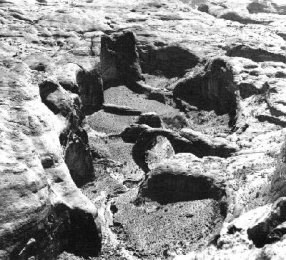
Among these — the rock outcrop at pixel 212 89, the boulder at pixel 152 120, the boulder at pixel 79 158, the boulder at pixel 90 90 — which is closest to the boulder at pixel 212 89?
the rock outcrop at pixel 212 89

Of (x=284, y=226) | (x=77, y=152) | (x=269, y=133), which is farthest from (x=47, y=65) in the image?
(x=284, y=226)

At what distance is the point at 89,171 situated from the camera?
9088 cm

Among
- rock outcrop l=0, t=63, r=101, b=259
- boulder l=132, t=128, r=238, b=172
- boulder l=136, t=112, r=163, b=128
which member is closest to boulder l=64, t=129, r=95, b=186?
rock outcrop l=0, t=63, r=101, b=259

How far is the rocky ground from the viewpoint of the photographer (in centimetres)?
5353

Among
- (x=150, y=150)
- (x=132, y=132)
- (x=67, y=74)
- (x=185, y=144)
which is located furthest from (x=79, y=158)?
(x=67, y=74)

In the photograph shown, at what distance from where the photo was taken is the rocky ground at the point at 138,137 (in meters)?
53.5

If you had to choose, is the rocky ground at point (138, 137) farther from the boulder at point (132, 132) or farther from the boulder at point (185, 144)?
the boulder at point (132, 132)

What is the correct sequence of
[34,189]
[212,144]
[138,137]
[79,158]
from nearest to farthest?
[34,189] < [79,158] < [212,144] < [138,137]

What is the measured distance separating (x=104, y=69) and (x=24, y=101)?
59.5 m

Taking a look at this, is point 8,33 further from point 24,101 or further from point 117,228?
point 117,228

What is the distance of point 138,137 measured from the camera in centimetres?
10050

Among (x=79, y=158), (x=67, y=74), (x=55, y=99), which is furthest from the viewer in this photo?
(x=67, y=74)

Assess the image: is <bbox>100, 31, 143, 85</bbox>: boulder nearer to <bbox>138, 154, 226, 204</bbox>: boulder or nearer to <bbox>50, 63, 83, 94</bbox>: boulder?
<bbox>50, 63, 83, 94</bbox>: boulder

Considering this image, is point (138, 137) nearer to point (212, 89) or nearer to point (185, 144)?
point (185, 144)
